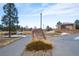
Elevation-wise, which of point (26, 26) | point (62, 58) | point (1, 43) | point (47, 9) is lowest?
point (62, 58)

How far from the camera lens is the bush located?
8.03 feet

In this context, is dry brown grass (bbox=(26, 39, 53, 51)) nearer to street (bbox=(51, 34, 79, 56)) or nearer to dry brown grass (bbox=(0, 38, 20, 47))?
street (bbox=(51, 34, 79, 56))

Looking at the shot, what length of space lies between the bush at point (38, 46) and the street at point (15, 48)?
0.06m

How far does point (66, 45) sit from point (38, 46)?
0.31 metres

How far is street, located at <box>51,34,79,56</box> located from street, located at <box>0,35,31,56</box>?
32 centimetres

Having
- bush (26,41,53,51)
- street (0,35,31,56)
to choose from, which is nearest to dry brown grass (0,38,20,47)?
street (0,35,31,56)

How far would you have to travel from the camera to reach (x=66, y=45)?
2451 mm

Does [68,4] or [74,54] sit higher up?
[68,4]

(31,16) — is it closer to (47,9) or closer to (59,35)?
(47,9)

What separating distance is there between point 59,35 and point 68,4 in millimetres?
369

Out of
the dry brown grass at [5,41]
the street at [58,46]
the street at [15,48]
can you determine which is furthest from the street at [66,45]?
the dry brown grass at [5,41]

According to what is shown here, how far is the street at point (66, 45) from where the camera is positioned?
242cm

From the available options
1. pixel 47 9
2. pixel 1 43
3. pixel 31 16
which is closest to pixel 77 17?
pixel 47 9

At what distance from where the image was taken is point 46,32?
2480mm
